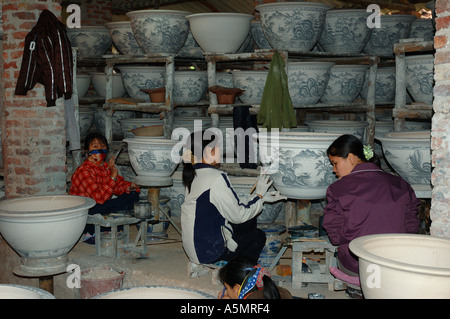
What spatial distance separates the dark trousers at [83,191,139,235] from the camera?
16.9 ft

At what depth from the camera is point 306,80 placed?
17.1ft

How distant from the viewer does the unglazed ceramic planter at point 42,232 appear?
3.89 meters

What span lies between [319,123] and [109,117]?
251 centimetres

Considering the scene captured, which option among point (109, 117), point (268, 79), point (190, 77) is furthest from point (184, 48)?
point (268, 79)

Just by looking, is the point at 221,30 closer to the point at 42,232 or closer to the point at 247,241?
the point at 247,241

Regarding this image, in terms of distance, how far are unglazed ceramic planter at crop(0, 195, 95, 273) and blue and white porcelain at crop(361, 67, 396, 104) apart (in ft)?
11.5

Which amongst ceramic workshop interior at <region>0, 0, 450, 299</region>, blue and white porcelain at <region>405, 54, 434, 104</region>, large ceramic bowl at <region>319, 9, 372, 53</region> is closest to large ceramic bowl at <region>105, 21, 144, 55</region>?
ceramic workshop interior at <region>0, 0, 450, 299</region>

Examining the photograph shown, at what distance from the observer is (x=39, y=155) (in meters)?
5.15

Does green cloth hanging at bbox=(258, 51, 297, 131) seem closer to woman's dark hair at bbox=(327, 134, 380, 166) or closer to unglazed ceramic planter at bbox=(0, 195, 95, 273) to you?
woman's dark hair at bbox=(327, 134, 380, 166)

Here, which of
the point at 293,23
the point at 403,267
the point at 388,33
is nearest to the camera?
the point at 403,267

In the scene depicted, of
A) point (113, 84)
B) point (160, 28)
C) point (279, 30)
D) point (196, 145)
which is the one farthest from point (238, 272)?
point (113, 84)

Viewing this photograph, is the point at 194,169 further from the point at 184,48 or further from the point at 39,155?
the point at 184,48

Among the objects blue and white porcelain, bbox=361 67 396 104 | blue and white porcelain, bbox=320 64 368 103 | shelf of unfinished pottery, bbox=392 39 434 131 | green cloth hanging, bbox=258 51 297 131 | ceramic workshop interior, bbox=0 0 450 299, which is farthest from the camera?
blue and white porcelain, bbox=361 67 396 104

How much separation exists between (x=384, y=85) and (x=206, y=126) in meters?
2.12
